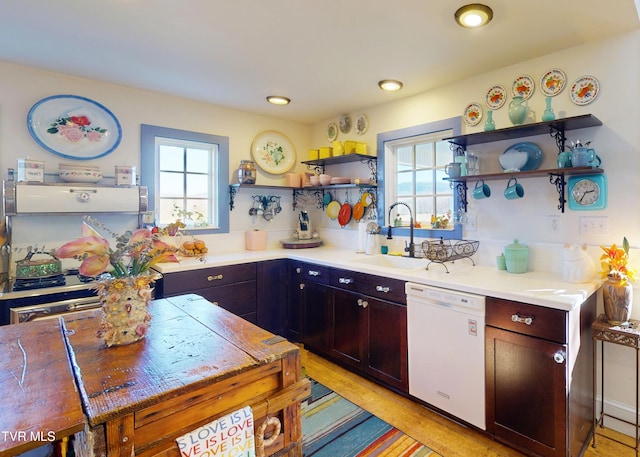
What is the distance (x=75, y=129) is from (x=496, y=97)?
9.99ft

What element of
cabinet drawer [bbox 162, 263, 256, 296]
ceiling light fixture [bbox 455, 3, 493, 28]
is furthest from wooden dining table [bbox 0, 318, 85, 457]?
ceiling light fixture [bbox 455, 3, 493, 28]

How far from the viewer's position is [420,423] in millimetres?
2057

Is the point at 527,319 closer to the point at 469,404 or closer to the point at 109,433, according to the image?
the point at 469,404

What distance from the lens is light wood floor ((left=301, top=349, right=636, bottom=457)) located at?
1822 millimetres

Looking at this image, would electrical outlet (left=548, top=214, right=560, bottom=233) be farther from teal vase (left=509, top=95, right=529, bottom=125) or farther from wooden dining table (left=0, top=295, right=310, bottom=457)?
wooden dining table (left=0, top=295, right=310, bottom=457)

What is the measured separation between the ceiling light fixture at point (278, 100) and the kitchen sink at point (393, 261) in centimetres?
154

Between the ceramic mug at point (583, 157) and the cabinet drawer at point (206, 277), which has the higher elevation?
the ceramic mug at point (583, 157)

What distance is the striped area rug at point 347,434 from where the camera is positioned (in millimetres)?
1830

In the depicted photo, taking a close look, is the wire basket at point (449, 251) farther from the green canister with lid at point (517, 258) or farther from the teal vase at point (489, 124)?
the teal vase at point (489, 124)

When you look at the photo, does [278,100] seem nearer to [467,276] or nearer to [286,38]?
[286,38]

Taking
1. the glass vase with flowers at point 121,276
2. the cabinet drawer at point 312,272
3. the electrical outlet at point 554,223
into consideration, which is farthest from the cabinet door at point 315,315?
the glass vase with flowers at point 121,276

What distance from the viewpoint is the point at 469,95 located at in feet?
8.34

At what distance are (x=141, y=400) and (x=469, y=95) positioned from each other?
106 inches

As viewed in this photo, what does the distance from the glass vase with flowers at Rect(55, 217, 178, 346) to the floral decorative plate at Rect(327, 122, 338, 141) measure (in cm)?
265
